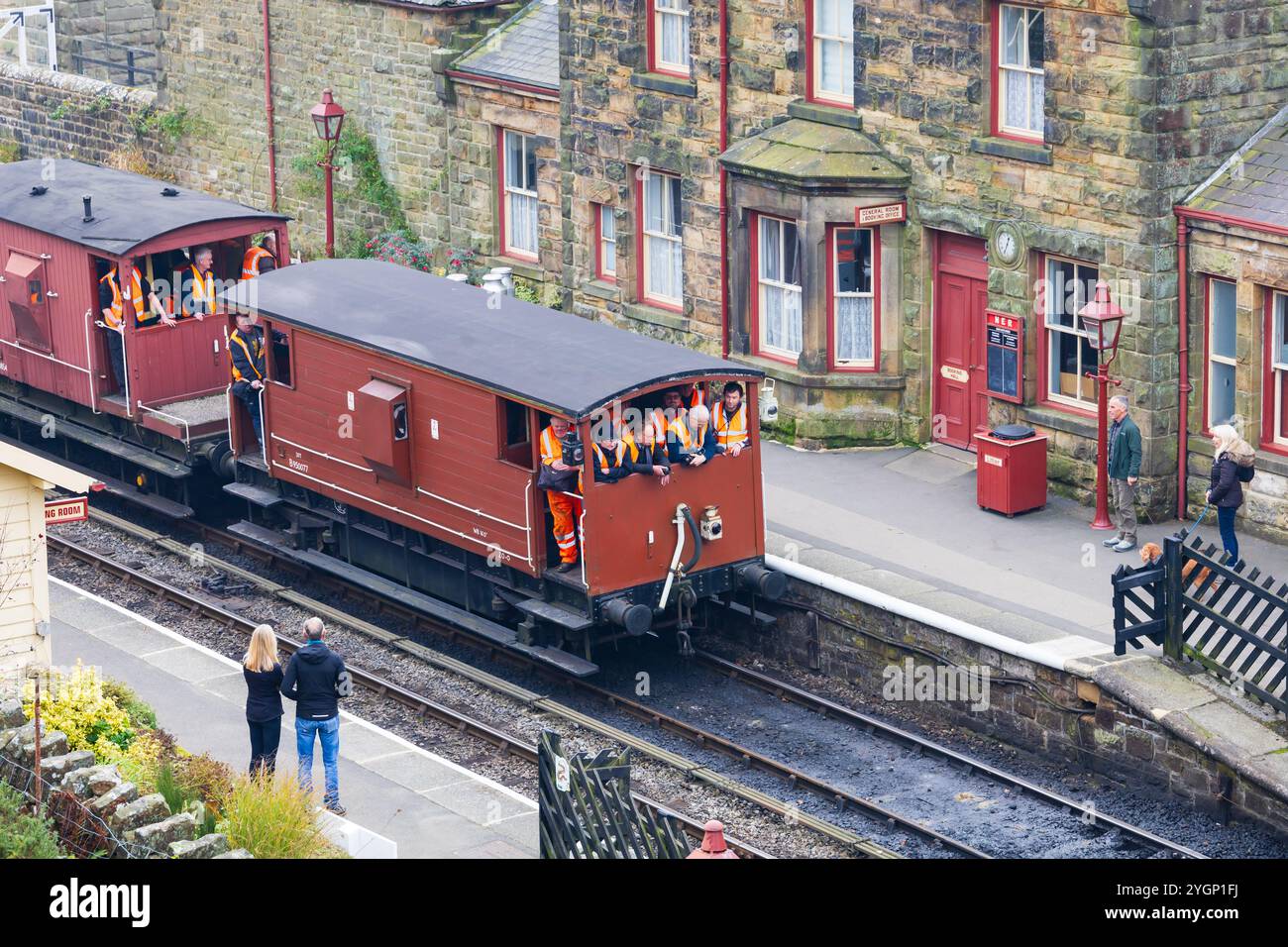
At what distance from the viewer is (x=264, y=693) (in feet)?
56.1

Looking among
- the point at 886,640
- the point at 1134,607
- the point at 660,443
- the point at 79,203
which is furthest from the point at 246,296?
the point at 1134,607

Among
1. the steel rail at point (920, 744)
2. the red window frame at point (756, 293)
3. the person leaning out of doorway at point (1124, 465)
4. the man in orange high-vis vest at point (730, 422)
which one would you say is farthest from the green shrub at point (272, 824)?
the red window frame at point (756, 293)

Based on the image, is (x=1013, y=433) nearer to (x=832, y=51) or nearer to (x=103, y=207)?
(x=832, y=51)

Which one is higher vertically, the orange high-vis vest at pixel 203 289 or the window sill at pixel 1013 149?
the window sill at pixel 1013 149

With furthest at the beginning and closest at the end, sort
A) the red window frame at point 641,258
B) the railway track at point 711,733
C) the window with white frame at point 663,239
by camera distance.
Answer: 1. the red window frame at point 641,258
2. the window with white frame at point 663,239
3. the railway track at point 711,733

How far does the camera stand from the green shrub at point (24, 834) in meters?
14.0

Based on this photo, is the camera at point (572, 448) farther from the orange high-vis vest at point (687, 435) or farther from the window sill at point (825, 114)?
the window sill at point (825, 114)

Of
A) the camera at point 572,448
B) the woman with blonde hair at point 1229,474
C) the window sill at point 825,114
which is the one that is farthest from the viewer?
the window sill at point 825,114

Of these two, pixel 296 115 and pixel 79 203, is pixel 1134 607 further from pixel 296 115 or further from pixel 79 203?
pixel 296 115

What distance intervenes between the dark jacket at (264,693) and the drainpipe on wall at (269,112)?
17.2 metres

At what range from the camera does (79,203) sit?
25.2 m

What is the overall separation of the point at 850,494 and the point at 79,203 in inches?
347

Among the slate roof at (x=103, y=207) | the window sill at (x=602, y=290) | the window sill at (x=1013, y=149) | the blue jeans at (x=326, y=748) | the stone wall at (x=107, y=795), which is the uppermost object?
the window sill at (x=1013, y=149)

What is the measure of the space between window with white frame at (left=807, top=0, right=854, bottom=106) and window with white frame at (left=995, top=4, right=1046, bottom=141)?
201 cm
